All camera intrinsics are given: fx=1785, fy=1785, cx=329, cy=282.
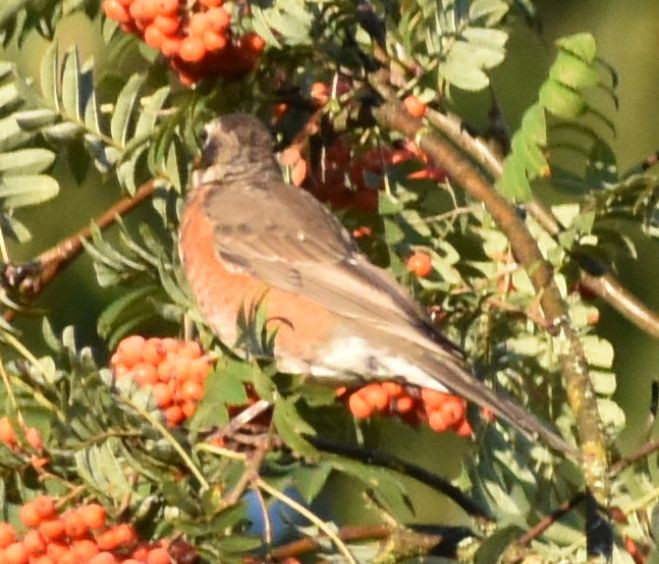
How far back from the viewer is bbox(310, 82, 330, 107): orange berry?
2766 mm

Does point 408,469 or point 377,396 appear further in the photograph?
point 377,396

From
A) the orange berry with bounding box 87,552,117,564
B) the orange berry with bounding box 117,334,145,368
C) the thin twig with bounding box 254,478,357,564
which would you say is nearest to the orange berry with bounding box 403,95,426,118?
the orange berry with bounding box 117,334,145,368

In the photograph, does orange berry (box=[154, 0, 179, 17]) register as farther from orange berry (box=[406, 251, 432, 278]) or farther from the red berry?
orange berry (box=[406, 251, 432, 278])

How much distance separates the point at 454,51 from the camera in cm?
269

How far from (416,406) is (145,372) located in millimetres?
493

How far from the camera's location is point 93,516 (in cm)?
230

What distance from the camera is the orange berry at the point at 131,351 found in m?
2.76

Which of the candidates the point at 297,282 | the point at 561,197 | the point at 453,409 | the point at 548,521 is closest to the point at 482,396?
the point at 453,409

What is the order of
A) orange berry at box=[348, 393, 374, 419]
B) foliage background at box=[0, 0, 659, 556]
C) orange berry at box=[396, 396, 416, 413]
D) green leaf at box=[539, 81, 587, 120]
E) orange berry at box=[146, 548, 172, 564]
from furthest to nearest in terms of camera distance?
foliage background at box=[0, 0, 659, 556] < orange berry at box=[396, 396, 416, 413] < orange berry at box=[348, 393, 374, 419] < green leaf at box=[539, 81, 587, 120] < orange berry at box=[146, 548, 172, 564]

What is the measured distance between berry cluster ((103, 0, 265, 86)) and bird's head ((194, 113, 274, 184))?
11cm

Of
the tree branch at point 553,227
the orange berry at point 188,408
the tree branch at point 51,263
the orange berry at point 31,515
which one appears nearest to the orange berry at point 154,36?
the tree branch at point 51,263

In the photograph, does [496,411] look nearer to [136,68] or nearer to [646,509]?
[646,509]

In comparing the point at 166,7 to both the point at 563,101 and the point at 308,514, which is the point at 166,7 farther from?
the point at 308,514

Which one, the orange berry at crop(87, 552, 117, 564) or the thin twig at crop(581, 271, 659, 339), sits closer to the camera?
the orange berry at crop(87, 552, 117, 564)
